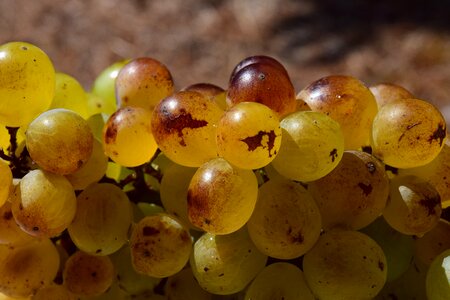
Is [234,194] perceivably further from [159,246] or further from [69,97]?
[69,97]

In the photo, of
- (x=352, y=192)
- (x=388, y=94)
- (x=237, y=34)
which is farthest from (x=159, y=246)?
(x=237, y=34)

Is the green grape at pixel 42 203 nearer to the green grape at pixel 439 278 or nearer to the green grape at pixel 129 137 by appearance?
the green grape at pixel 129 137

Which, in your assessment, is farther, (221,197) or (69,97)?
(69,97)

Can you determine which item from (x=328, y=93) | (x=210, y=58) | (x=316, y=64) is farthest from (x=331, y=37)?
(x=328, y=93)

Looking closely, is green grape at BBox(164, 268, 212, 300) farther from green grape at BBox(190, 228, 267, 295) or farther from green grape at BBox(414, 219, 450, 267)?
green grape at BBox(414, 219, 450, 267)

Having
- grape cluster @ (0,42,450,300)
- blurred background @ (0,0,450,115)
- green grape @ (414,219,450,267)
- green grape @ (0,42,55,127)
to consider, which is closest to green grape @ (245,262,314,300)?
grape cluster @ (0,42,450,300)

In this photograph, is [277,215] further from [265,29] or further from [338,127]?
[265,29]
